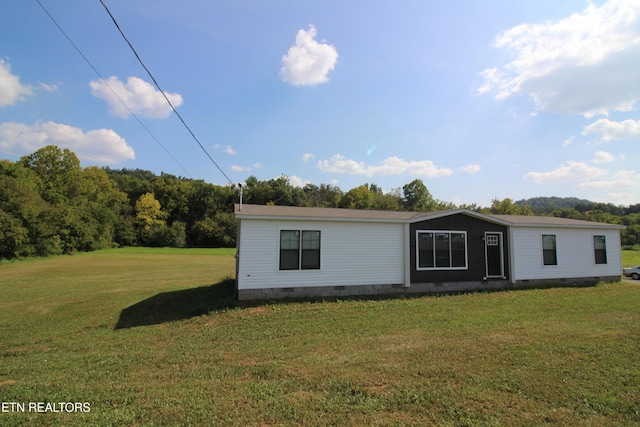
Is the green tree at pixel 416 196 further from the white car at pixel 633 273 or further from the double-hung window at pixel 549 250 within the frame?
the double-hung window at pixel 549 250

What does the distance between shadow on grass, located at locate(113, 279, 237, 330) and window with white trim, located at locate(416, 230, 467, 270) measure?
264 inches

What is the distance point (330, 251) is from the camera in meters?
10.6

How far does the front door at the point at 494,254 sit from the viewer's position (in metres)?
12.4

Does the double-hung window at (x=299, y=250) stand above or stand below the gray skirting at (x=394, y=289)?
above

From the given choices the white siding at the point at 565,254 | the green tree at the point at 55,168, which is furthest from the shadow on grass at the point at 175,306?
the green tree at the point at 55,168

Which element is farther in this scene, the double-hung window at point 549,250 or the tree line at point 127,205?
the tree line at point 127,205

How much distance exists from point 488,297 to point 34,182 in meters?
52.3

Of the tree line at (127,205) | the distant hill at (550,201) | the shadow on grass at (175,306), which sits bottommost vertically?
the shadow on grass at (175,306)

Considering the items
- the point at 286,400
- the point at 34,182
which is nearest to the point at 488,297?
the point at 286,400

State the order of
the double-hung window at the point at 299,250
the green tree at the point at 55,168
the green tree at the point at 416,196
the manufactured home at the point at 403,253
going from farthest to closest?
the green tree at the point at 416,196 → the green tree at the point at 55,168 → the double-hung window at the point at 299,250 → the manufactured home at the point at 403,253

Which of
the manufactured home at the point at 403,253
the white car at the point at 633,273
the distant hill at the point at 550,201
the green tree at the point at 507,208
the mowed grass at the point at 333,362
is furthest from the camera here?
the distant hill at the point at 550,201

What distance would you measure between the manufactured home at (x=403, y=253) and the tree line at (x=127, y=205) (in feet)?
102

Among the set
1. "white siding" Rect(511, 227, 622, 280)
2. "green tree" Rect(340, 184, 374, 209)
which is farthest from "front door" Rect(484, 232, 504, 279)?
"green tree" Rect(340, 184, 374, 209)

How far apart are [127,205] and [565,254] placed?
202 feet
